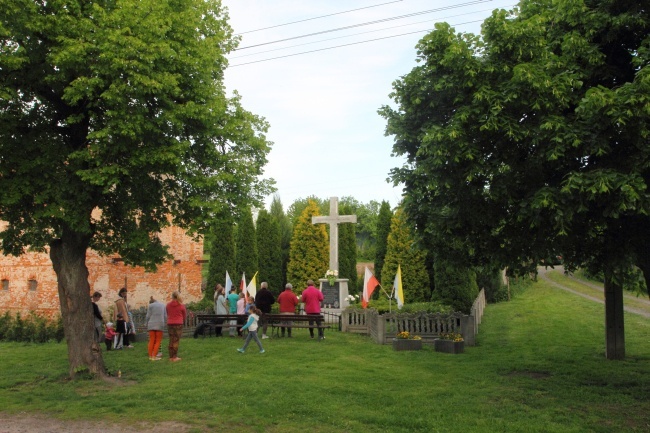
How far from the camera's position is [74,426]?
8.10 meters

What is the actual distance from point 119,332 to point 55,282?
9961 millimetres

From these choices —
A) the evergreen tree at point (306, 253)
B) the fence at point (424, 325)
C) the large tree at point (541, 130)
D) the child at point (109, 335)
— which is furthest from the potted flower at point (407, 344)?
the evergreen tree at point (306, 253)

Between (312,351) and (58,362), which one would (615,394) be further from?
(58,362)

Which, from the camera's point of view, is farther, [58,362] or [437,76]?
[58,362]

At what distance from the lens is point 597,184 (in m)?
7.48

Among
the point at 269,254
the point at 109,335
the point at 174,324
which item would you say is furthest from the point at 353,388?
the point at 269,254

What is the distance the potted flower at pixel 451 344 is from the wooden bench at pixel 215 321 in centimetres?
591

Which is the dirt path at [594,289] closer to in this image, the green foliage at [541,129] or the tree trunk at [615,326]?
the tree trunk at [615,326]

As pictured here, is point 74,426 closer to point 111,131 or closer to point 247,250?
point 111,131

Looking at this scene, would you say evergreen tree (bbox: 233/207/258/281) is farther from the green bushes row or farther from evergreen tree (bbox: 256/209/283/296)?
the green bushes row

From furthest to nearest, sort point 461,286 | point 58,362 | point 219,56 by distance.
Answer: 1. point 461,286
2. point 58,362
3. point 219,56

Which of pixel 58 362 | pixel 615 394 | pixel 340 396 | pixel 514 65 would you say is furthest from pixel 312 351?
pixel 514 65

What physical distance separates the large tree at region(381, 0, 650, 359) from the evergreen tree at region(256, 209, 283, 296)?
75.0ft

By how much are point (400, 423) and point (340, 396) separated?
1.74m
